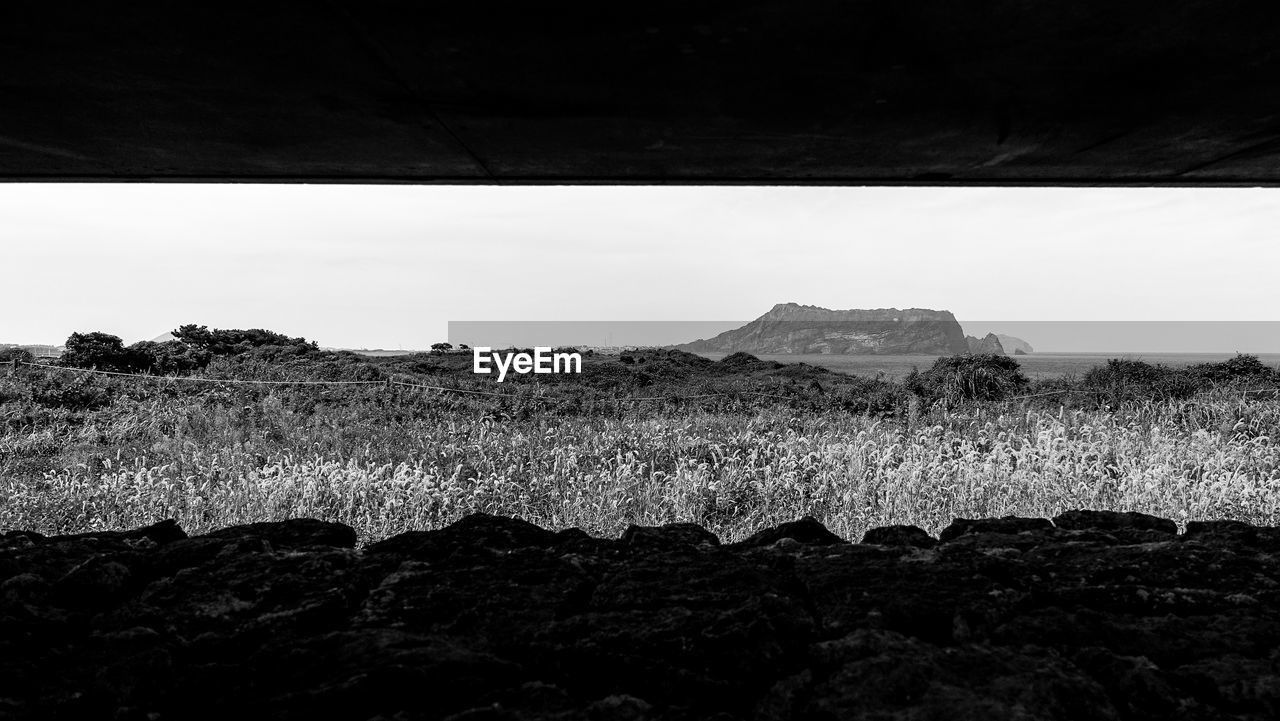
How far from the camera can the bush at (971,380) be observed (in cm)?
1424

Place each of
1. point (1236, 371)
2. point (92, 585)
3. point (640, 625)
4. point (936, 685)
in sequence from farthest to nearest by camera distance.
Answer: point (1236, 371)
point (92, 585)
point (640, 625)
point (936, 685)

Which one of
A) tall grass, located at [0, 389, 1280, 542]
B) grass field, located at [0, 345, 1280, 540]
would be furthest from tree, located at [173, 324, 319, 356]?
tall grass, located at [0, 389, 1280, 542]

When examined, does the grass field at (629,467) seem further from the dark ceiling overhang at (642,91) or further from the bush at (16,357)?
the bush at (16,357)

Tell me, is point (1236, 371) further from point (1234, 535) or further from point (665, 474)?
point (1234, 535)

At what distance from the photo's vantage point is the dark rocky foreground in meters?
2.17

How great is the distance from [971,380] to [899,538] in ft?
39.7

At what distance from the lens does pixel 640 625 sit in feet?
8.44

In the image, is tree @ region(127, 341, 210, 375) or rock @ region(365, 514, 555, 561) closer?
rock @ region(365, 514, 555, 561)

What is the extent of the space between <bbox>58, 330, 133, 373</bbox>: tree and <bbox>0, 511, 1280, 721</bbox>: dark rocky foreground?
603 inches

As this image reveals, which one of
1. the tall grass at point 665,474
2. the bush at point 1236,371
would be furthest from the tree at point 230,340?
the bush at point 1236,371

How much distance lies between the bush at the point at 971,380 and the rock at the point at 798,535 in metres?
10.0

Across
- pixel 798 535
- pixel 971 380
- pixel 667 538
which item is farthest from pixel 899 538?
pixel 971 380

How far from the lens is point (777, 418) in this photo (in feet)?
33.8

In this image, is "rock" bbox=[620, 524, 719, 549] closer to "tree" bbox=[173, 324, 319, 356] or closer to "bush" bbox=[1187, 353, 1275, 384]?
"bush" bbox=[1187, 353, 1275, 384]
